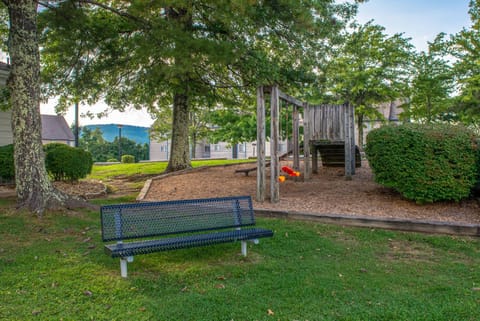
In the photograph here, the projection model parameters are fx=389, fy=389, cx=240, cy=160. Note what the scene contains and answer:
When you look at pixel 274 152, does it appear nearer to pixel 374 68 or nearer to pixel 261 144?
pixel 261 144

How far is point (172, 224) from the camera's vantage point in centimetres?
505

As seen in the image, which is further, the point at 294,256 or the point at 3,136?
the point at 3,136

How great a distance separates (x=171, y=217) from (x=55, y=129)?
47.6 m

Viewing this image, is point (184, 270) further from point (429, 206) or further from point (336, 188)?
point (336, 188)

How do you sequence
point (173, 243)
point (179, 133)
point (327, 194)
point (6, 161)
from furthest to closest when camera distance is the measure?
point (179, 133) → point (6, 161) → point (327, 194) → point (173, 243)

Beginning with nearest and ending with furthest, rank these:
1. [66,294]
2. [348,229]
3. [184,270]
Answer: [66,294] → [184,270] → [348,229]

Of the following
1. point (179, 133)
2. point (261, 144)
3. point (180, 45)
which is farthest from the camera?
point (179, 133)

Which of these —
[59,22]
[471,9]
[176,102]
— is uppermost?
[471,9]

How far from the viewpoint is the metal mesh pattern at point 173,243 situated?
421 cm

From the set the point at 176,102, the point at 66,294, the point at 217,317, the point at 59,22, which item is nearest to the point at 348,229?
the point at 217,317

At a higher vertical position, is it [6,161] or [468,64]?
[468,64]

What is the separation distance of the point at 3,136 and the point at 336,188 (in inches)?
399

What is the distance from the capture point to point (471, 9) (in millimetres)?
16953

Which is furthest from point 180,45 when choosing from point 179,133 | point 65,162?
point 179,133
